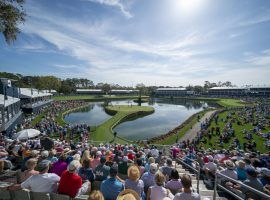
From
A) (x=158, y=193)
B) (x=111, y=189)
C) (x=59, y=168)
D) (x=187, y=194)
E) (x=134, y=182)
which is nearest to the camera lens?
(x=187, y=194)

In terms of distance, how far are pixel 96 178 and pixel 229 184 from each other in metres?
4.33

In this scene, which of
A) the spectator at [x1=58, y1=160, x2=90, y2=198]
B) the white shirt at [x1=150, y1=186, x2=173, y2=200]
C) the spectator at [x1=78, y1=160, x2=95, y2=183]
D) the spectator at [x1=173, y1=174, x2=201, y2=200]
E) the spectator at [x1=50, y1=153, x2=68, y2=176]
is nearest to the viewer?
the spectator at [x1=173, y1=174, x2=201, y2=200]

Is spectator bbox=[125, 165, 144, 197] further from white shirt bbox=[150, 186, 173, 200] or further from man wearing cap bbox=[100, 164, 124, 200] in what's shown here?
white shirt bbox=[150, 186, 173, 200]

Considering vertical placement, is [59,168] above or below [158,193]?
below

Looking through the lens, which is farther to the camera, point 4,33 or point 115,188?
point 4,33

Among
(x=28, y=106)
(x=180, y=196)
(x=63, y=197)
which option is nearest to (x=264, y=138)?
(x=180, y=196)

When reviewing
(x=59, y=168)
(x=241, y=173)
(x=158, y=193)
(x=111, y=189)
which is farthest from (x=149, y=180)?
(x=241, y=173)

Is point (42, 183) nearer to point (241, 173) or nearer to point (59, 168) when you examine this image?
point (59, 168)

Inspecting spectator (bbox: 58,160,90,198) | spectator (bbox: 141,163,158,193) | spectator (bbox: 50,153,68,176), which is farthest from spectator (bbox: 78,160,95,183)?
spectator (bbox: 141,163,158,193)

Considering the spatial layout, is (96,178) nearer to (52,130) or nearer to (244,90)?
(52,130)

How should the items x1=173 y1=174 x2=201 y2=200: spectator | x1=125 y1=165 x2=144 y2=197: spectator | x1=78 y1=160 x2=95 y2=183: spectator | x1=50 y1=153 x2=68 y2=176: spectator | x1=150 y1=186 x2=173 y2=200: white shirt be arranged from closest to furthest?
1. x1=173 y1=174 x2=201 y2=200: spectator
2. x1=150 y1=186 x2=173 y2=200: white shirt
3. x1=125 y1=165 x2=144 y2=197: spectator
4. x1=78 y1=160 x2=95 y2=183: spectator
5. x1=50 y1=153 x2=68 y2=176: spectator

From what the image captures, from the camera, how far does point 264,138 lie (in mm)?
27219

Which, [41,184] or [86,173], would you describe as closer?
[41,184]

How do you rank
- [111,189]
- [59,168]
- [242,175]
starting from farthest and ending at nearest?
[242,175] < [59,168] < [111,189]
